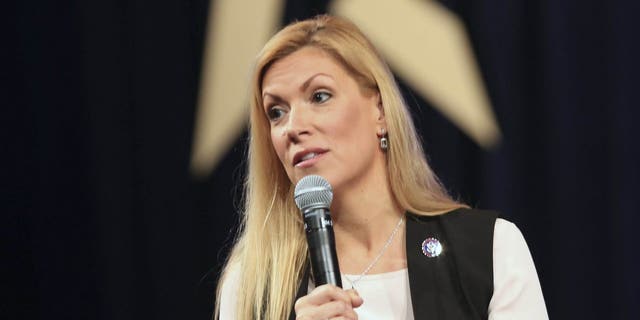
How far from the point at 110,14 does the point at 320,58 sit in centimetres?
129

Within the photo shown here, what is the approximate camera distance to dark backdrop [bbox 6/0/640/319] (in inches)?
110

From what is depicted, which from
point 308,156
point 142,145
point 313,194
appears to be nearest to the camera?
point 313,194

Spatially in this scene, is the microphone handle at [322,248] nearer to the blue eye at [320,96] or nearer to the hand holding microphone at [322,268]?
the hand holding microphone at [322,268]

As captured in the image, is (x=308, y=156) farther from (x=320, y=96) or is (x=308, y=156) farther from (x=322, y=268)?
(x=322, y=268)

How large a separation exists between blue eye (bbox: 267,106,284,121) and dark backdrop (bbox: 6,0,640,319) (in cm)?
87

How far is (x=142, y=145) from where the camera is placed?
3090 millimetres

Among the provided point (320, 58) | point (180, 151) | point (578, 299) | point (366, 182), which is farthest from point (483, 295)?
point (180, 151)

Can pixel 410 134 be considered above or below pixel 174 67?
below

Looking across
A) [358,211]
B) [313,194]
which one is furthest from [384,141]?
[313,194]

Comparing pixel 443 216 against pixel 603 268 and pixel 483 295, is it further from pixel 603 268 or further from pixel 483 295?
pixel 603 268

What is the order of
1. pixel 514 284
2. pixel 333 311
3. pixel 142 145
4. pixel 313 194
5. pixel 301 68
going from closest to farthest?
pixel 333 311
pixel 313 194
pixel 514 284
pixel 301 68
pixel 142 145

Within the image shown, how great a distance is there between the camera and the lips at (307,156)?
1981mm

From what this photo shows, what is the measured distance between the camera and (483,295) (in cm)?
188

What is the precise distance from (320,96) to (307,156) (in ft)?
0.50
